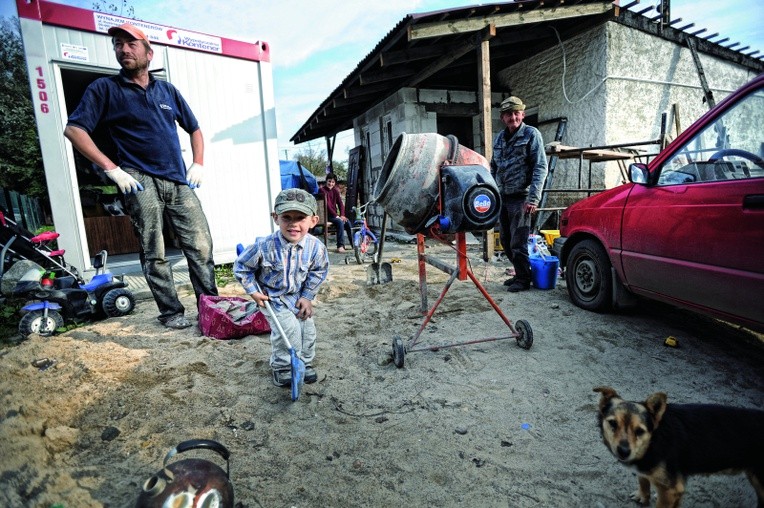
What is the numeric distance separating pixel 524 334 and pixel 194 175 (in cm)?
307

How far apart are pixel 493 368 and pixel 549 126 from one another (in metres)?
7.38

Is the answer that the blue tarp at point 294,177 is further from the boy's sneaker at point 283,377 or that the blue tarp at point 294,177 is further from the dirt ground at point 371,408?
the boy's sneaker at point 283,377

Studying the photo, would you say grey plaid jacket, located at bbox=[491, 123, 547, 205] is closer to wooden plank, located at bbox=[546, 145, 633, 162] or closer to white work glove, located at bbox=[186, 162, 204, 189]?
wooden plank, located at bbox=[546, 145, 633, 162]

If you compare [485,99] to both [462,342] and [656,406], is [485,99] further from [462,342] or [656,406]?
[656,406]

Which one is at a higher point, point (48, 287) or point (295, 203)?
point (295, 203)

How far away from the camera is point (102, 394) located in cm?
221

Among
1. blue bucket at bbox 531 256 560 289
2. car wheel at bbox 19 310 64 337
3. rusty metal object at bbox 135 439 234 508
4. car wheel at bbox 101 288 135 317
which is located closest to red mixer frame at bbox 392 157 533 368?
rusty metal object at bbox 135 439 234 508

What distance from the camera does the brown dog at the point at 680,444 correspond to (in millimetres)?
1317

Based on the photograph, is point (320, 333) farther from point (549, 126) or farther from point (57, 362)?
point (549, 126)

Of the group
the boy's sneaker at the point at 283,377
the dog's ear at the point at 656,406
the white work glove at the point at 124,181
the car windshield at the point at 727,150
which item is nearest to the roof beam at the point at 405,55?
the white work glove at the point at 124,181

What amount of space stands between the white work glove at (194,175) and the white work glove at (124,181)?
16.9 inches

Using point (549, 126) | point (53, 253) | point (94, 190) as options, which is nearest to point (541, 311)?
point (53, 253)

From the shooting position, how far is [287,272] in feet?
7.86

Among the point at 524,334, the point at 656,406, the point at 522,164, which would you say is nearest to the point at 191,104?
the point at 522,164
